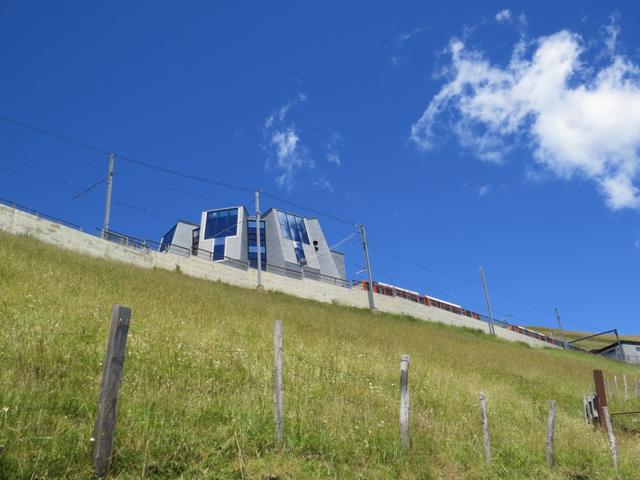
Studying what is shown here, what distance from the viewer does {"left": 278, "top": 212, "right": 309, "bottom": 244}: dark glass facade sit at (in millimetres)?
68375

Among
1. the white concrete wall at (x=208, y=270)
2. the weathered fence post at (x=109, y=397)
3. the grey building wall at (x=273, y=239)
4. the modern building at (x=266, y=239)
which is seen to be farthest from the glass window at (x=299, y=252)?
the weathered fence post at (x=109, y=397)

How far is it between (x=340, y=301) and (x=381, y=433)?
110 feet

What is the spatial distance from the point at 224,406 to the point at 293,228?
63.1 meters

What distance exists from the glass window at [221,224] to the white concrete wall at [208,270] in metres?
28.3

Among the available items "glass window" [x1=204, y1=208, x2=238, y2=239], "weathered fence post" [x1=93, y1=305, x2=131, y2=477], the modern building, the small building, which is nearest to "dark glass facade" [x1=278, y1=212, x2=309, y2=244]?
the modern building

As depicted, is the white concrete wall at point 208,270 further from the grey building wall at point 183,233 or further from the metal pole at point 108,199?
the grey building wall at point 183,233

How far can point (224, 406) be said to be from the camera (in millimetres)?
7148

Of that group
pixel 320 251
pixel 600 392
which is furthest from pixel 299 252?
pixel 600 392

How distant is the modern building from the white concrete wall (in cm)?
1912

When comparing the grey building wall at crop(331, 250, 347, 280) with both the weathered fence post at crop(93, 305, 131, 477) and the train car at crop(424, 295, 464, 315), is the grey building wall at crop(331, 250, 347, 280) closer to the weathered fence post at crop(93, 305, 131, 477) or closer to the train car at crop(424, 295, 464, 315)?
the train car at crop(424, 295, 464, 315)

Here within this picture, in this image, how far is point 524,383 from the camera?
18297mm

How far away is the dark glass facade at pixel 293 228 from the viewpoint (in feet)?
224

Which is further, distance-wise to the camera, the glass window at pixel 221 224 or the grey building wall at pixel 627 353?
the glass window at pixel 221 224

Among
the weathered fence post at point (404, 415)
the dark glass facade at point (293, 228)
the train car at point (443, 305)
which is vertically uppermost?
the dark glass facade at point (293, 228)
